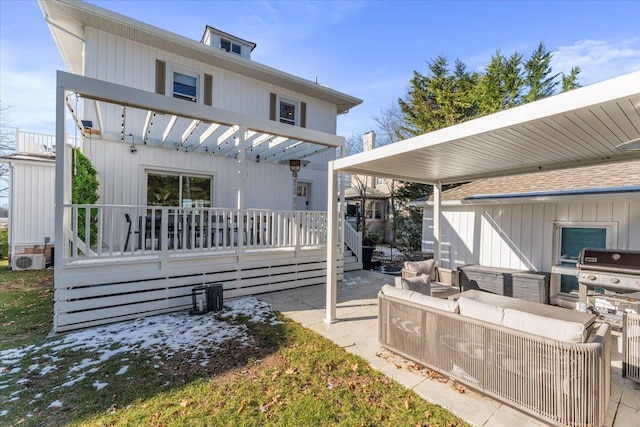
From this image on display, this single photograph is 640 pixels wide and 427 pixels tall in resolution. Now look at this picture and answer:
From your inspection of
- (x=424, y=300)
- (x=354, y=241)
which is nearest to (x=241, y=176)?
(x=424, y=300)

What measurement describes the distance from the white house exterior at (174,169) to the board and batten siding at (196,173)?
1.2 inches

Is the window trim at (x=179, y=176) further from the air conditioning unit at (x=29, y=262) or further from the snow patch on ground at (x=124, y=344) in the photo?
the air conditioning unit at (x=29, y=262)

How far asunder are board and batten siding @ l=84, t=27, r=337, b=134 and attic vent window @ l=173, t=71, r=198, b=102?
170 millimetres

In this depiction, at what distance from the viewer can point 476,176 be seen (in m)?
6.34

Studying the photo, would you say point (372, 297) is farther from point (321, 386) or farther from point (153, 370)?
point (153, 370)

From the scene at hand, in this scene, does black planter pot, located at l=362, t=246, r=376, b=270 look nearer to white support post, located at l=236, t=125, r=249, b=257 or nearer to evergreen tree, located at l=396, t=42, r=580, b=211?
white support post, located at l=236, t=125, r=249, b=257

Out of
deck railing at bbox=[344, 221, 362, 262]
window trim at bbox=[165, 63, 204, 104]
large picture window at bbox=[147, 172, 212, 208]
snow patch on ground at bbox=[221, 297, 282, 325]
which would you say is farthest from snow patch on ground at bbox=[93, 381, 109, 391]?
deck railing at bbox=[344, 221, 362, 262]

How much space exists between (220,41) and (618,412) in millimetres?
13018

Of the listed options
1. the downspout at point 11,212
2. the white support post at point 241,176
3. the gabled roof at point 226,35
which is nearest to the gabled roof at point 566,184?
the white support post at point 241,176

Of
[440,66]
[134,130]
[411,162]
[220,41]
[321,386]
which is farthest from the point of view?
[440,66]

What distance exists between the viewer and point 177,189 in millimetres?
8492

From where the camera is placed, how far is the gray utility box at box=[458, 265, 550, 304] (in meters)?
5.74

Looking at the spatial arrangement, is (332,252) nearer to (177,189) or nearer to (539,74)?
(177,189)

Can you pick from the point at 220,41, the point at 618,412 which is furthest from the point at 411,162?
the point at 220,41
